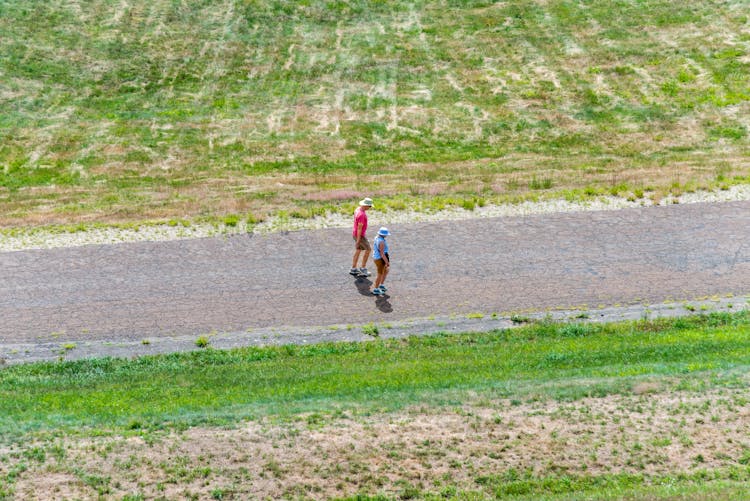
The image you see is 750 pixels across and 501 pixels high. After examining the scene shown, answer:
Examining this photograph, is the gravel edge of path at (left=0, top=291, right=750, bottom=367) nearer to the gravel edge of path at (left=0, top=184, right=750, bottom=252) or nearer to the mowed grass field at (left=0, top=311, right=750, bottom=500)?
the mowed grass field at (left=0, top=311, right=750, bottom=500)

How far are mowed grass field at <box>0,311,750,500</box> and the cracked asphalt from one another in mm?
1557

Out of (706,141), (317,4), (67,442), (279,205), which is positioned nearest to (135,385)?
(67,442)

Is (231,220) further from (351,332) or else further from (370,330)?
(370,330)

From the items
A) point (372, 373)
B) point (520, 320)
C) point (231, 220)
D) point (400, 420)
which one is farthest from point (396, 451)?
point (231, 220)

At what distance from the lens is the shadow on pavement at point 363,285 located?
19.0 m

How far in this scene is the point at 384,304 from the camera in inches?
728

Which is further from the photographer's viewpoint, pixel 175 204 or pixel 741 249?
pixel 175 204

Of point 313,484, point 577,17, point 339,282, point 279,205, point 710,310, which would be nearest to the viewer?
point 313,484

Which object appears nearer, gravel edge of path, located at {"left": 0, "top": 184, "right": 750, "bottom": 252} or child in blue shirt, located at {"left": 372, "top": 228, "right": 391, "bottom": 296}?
child in blue shirt, located at {"left": 372, "top": 228, "right": 391, "bottom": 296}

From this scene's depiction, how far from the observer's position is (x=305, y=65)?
118ft

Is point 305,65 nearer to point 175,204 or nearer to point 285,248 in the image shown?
point 175,204

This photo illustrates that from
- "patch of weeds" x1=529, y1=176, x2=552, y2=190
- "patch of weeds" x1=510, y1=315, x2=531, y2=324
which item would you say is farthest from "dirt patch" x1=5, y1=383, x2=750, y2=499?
"patch of weeds" x1=529, y1=176, x2=552, y2=190

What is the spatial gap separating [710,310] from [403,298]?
22.9 ft

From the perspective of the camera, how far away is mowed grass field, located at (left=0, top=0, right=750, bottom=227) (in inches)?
1029
